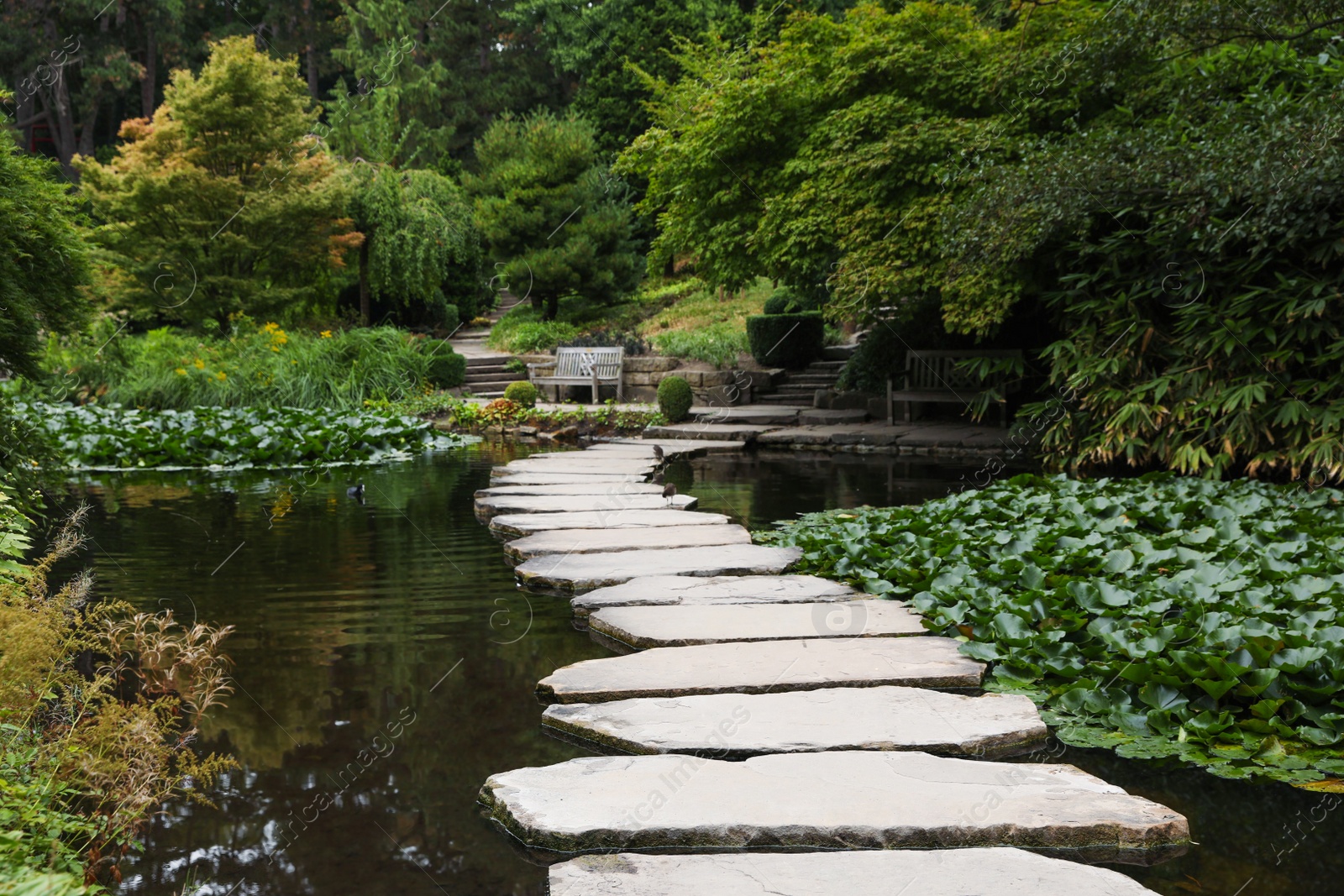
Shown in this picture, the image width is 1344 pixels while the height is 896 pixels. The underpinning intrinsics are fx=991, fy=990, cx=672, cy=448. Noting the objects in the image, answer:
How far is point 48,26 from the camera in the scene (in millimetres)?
21703

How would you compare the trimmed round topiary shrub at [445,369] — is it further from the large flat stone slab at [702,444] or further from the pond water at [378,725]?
the pond water at [378,725]

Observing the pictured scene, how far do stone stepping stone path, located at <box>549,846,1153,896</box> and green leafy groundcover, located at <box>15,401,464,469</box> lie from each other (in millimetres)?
7354

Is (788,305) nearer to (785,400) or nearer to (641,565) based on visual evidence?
(785,400)

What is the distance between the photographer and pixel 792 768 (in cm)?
219

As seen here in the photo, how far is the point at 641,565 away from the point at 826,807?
2.24 meters

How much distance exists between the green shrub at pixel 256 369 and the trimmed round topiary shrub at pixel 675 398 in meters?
3.78

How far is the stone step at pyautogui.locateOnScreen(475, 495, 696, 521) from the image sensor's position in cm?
552

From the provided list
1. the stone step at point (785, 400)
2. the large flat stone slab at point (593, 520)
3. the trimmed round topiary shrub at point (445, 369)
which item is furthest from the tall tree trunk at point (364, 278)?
the large flat stone slab at point (593, 520)

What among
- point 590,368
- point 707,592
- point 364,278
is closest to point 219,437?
point 707,592

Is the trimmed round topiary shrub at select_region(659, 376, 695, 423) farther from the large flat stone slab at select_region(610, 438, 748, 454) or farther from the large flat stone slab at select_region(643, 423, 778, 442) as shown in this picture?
the large flat stone slab at select_region(610, 438, 748, 454)

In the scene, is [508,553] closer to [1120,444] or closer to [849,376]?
[1120,444]

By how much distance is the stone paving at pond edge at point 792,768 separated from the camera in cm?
177

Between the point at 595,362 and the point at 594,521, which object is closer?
the point at 594,521

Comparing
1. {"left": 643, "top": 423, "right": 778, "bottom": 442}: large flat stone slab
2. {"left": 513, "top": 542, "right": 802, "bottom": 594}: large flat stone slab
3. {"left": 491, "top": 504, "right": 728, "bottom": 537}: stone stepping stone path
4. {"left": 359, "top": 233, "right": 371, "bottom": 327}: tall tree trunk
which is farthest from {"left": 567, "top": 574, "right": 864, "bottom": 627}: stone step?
{"left": 359, "top": 233, "right": 371, "bottom": 327}: tall tree trunk
